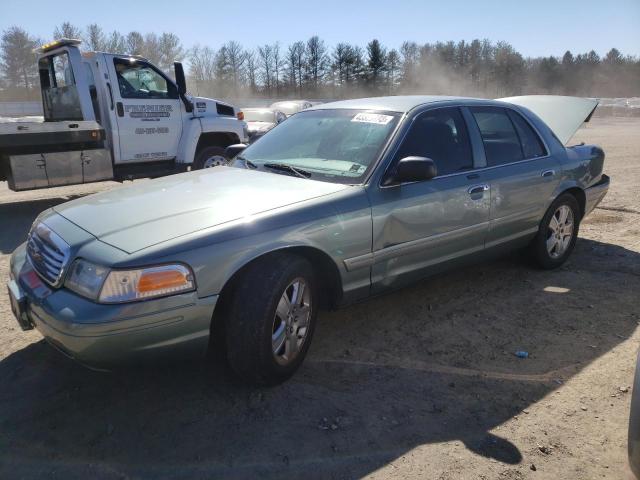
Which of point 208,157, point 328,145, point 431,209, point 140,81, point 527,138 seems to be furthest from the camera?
point 208,157

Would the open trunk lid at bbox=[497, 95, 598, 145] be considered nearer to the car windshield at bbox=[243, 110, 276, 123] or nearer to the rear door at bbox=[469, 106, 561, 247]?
the rear door at bbox=[469, 106, 561, 247]

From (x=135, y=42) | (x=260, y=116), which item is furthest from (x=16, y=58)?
(x=260, y=116)

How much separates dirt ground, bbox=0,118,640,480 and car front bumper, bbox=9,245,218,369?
416 millimetres

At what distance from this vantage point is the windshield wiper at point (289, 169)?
140 inches

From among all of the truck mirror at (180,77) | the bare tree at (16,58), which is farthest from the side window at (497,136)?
the bare tree at (16,58)

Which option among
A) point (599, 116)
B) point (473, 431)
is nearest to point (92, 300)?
point (473, 431)

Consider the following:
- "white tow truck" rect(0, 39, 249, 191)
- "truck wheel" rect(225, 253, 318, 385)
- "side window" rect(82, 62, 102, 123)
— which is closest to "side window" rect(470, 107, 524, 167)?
"truck wheel" rect(225, 253, 318, 385)

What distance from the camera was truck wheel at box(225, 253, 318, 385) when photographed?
2750mm

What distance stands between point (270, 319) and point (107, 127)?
6.65 meters

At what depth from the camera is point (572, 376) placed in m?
3.14

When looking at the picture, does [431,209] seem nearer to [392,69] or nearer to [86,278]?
[86,278]

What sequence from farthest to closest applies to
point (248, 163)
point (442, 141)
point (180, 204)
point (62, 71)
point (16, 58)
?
point (16, 58)
point (62, 71)
point (248, 163)
point (442, 141)
point (180, 204)

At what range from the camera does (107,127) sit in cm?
823

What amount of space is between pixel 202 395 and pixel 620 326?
9.88 feet
